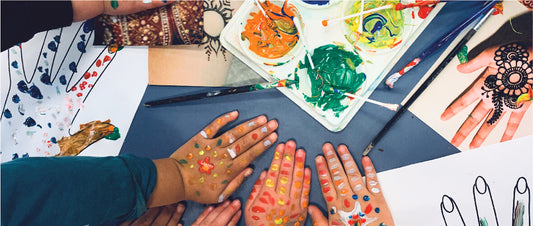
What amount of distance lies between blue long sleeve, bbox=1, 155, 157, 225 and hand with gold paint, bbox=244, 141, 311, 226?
1.09 feet

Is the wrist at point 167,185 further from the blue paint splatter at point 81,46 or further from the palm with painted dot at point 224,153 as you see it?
the blue paint splatter at point 81,46

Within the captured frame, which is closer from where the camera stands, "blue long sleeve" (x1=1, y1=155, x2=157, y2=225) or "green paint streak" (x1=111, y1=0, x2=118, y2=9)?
"blue long sleeve" (x1=1, y1=155, x2=157, y2=225)

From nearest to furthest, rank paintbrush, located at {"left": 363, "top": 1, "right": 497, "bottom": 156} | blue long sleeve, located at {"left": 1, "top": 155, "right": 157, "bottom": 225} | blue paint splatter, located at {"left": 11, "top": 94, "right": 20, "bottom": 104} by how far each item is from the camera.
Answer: blue long sleeve, located at {"left": 1, "top": 155, "right": 157, "bottom": 225}
paintbrush, located at {"left": 363, "top": 1, "right": 497, "bottom": 156}
blue paint splatter, located at {"left": 11, "top": 94, "right": 20, "bottom": 104}

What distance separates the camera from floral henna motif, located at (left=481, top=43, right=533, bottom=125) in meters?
0.91

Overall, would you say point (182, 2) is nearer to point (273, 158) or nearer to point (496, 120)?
point (273, 158)

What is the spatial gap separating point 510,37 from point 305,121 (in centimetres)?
59

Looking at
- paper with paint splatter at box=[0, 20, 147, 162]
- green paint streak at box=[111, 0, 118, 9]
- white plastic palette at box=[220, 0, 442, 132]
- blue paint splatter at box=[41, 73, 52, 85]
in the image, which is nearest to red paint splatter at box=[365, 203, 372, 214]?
white plastic palette at box=[220, 0, 442, 132]

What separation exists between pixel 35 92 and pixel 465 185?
128 centimetres

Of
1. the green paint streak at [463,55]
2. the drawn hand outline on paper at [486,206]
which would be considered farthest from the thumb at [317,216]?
the green paint streak at [463,55]

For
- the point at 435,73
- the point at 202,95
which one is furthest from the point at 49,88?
the point at 435,73

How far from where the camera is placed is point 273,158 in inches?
40.5

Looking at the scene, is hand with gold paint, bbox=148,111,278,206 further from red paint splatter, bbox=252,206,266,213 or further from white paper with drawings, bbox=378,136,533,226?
white paper with drawings, bbox=378,136,533,226

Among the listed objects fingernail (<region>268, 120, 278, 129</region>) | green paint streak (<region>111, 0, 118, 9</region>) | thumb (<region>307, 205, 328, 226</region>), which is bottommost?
thumb (<region>307, 205, 328, 226</region>)

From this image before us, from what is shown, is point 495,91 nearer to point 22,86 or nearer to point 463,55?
point 463,55
